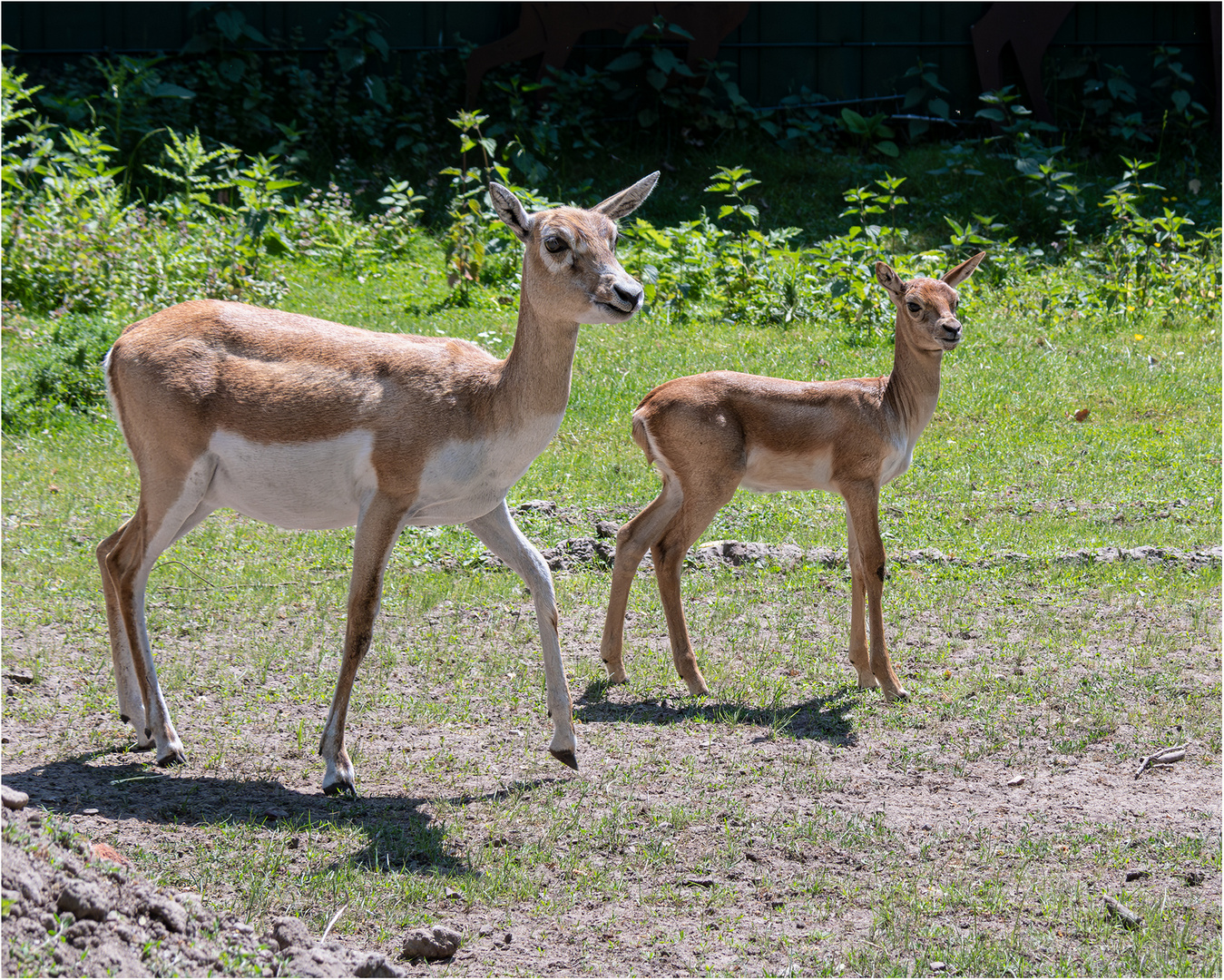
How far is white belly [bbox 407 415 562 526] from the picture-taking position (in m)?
4.96

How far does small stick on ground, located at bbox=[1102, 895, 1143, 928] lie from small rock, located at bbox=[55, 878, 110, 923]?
3.14 metres

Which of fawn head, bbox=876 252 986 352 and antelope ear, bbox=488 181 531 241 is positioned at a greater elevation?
antelope ear, bbox=488 181 531 241

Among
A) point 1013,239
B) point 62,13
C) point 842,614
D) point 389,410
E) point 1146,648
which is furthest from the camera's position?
point 62,13

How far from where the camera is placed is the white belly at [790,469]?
6.42 meters

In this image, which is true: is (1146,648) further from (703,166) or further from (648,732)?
(703,166)

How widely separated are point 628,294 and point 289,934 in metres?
2.44

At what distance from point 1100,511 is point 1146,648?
2.30m

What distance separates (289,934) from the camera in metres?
3.68

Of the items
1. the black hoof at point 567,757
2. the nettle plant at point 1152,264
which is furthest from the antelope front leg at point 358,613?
the nettle plant at point 1152,264

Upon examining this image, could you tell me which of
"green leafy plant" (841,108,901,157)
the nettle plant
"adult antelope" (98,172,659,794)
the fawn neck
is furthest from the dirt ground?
"green leafy plant" (841,108,901,157)

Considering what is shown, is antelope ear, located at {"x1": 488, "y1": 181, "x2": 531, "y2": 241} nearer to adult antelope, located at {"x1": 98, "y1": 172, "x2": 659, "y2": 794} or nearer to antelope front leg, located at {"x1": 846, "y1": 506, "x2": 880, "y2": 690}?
adult antelope, located at {"x1": 98, "y1": 172, "x2": 659, "y2": 794}

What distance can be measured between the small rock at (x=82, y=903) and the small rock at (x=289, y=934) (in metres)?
0.49

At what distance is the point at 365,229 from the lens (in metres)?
13.6

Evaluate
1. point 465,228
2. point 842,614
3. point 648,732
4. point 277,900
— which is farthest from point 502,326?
point 277,900
